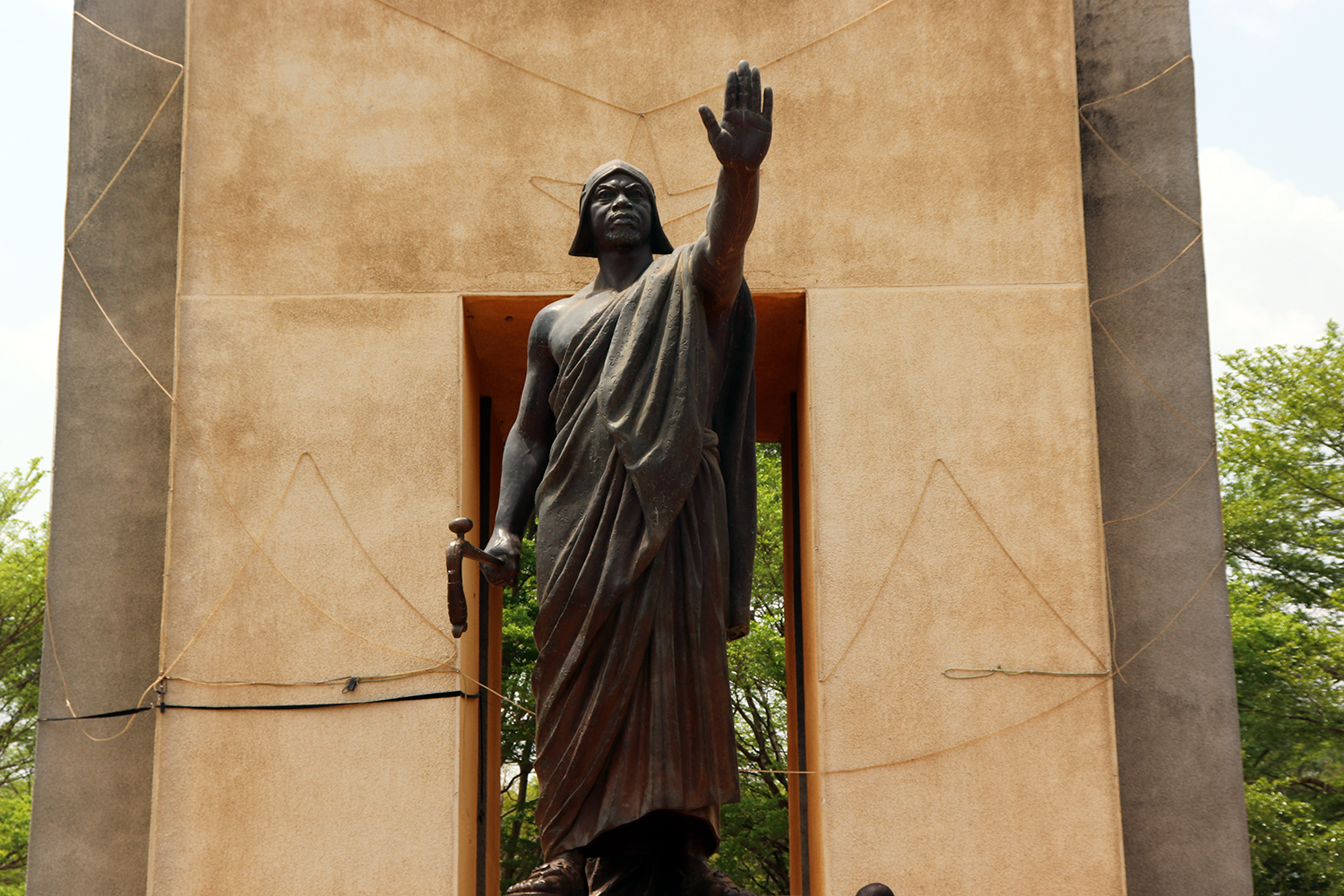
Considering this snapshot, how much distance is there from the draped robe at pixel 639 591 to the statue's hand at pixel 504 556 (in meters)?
0.10

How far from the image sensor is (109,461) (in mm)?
9023

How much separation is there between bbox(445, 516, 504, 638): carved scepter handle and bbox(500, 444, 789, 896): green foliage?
13812 mm

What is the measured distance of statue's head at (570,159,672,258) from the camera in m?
4.09

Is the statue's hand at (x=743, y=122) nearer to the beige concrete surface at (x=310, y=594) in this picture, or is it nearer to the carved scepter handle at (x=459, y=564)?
the carved scepter handle at (x=459, y=564)

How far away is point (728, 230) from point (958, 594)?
5076 mm

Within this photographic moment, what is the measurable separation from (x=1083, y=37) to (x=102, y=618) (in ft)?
24.7

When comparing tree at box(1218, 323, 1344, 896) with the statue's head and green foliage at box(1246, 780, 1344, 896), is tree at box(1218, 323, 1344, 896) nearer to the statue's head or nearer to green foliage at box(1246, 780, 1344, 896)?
green foliage at box(1246, 780, 1344, 896)

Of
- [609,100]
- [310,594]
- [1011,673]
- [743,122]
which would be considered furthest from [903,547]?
[743,122]

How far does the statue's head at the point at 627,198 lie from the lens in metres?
4.09


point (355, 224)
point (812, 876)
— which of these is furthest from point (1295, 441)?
point (355, 224)

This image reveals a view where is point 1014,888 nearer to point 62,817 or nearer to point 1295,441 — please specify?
point 62,817

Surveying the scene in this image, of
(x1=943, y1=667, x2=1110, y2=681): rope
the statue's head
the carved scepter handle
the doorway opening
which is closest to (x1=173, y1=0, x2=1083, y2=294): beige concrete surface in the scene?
the doorway opening

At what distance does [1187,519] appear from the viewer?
882cm

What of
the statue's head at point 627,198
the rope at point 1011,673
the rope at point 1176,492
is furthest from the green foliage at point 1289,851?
the statue's head at point 627,198
